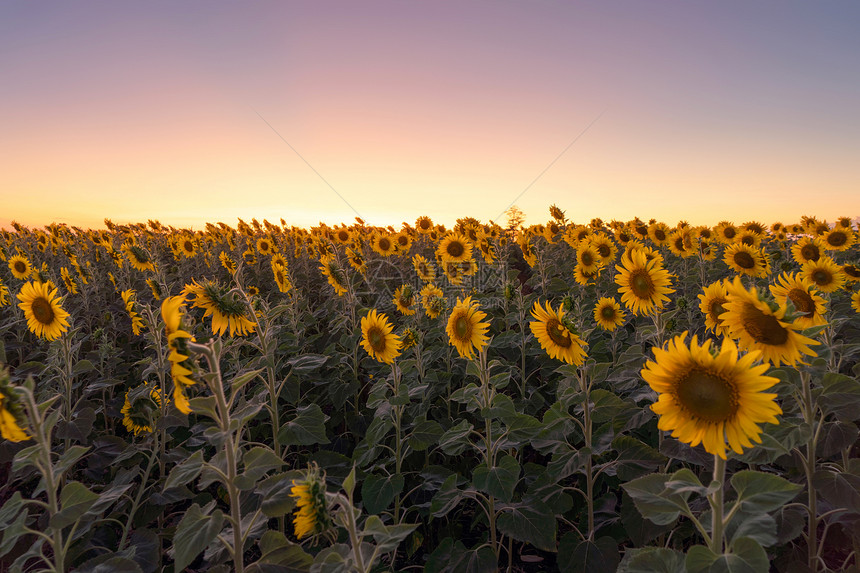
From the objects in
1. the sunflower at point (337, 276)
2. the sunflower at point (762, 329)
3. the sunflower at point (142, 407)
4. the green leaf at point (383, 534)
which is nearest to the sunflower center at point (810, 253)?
the sunflower at point (762, 329)

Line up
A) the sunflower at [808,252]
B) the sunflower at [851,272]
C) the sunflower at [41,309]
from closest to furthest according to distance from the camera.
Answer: the sunflower at [41,309]
the sunflower at [851,272]
the sunflower at [808,252]

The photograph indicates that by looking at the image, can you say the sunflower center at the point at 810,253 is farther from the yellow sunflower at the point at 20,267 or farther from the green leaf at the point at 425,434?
the yellow sunflower at the point at 20,267

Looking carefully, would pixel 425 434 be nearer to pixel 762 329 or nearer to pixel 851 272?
pixel 762 329

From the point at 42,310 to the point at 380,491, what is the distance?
380cm

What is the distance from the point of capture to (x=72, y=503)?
6.77 ft

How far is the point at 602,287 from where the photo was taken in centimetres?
788

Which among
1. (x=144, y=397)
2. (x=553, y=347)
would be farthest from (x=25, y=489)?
(x=553, y=347)

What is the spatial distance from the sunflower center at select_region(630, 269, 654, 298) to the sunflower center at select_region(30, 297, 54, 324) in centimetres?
556

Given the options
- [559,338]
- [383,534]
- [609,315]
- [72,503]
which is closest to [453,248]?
[609,315]

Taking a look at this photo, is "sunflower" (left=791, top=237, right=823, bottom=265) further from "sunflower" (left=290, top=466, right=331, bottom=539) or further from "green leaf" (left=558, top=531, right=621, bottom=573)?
"sunflower" (left=290, top=466, right=331, bottom=539)

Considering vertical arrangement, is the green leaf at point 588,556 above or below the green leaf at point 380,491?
below

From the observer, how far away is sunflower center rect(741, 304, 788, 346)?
218cm

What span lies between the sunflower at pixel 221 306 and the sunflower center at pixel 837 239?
12548 mm

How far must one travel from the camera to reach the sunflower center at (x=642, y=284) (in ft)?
13.2
